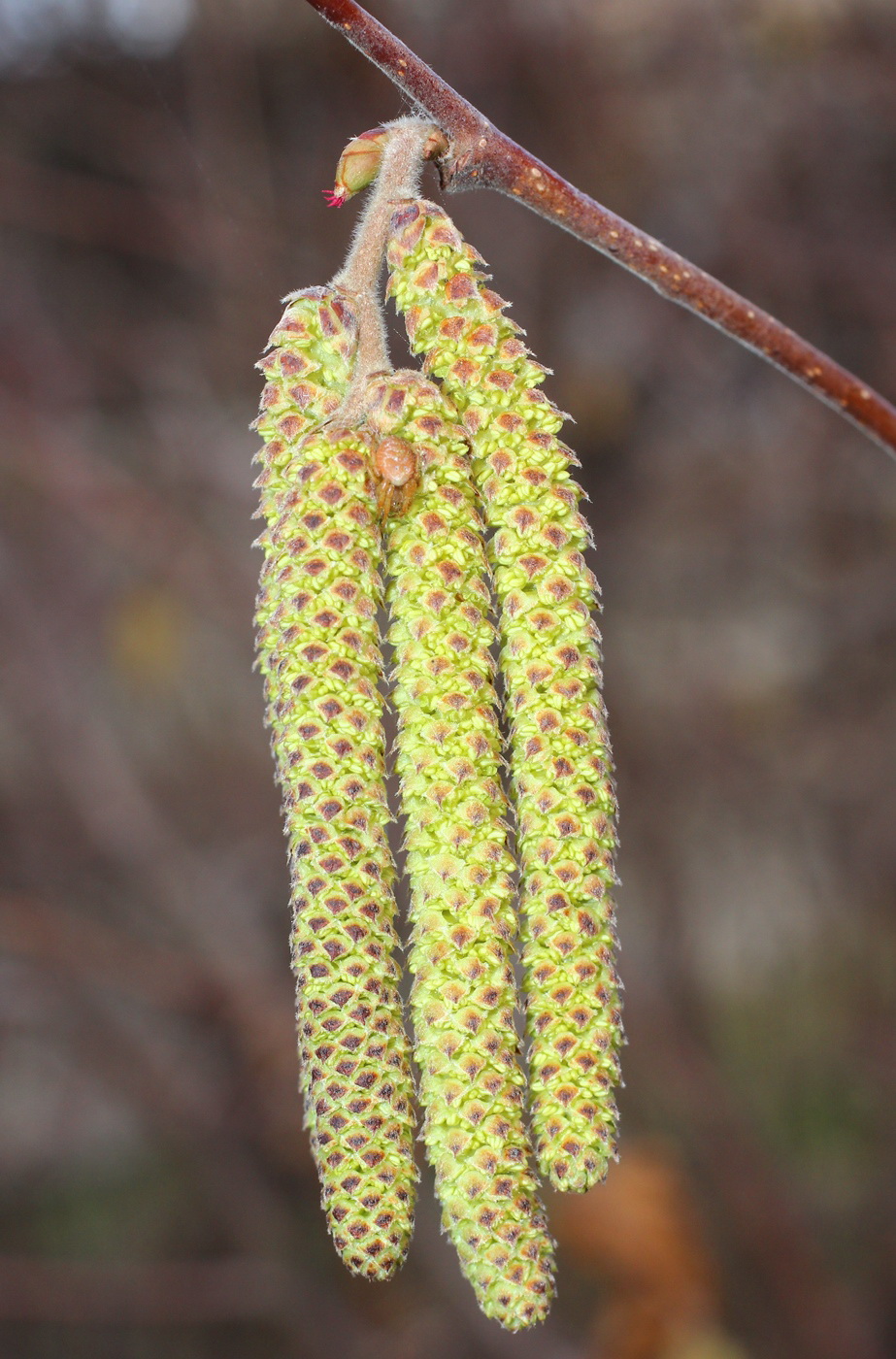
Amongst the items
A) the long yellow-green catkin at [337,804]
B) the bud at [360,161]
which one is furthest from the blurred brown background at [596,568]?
the bud at [360,161]

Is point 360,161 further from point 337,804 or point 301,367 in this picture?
point 337,804

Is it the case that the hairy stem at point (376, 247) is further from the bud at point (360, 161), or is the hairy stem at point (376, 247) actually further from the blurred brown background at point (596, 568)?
the blurred brown background at point (596, 568)

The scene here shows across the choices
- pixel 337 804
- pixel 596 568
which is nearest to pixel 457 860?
pixel 337 804

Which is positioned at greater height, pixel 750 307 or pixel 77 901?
pixel 750 307

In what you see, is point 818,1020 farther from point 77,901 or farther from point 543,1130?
point 543,1130

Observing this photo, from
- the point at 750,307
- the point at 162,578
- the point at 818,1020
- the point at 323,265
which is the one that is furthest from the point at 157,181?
the point at 818,1020
